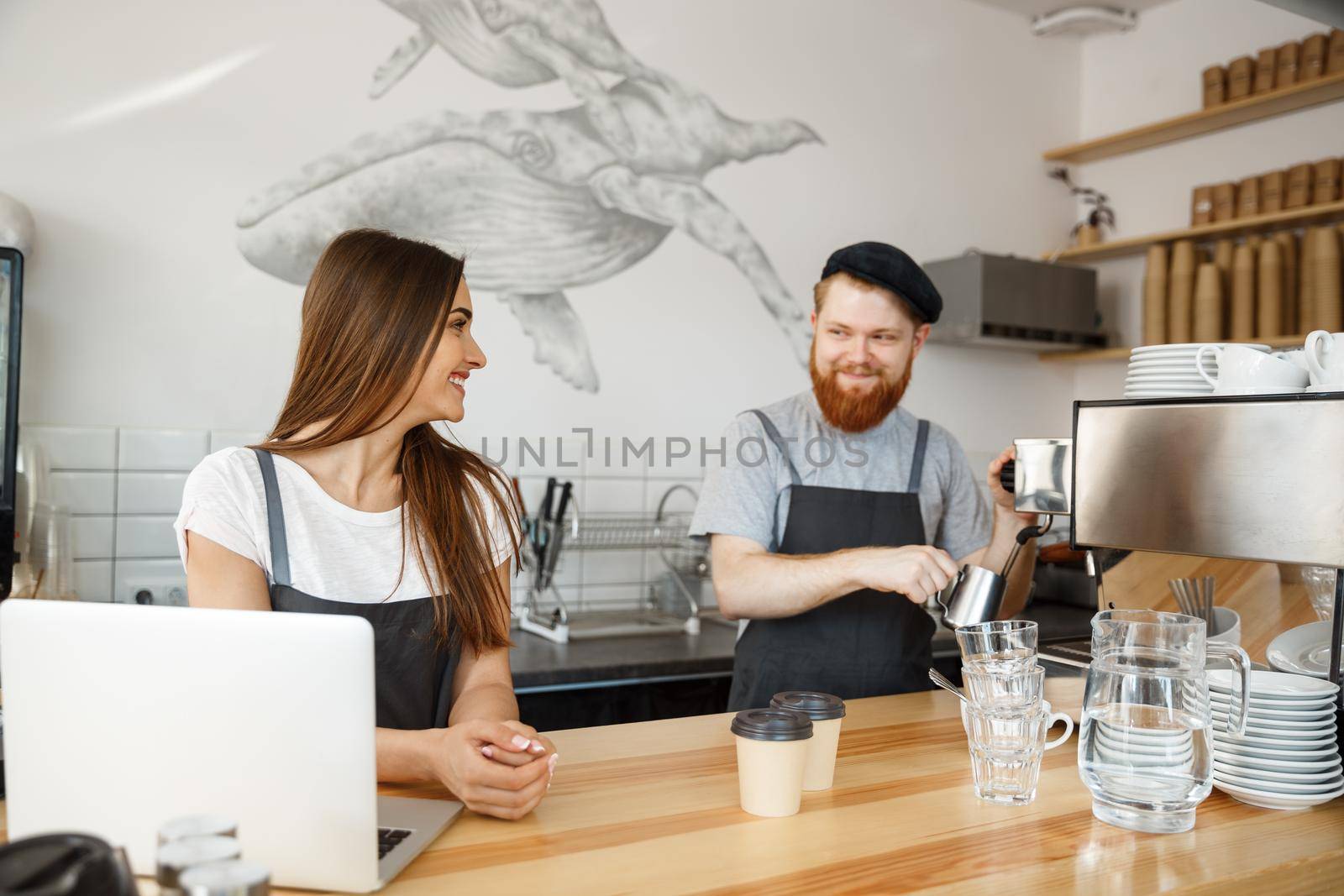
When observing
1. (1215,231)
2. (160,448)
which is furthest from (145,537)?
(1215,231)

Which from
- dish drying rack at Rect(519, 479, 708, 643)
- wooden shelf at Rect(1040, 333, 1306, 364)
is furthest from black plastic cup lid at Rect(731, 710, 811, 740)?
wooden shelf at Rect(1040, 333, 1306, 364)

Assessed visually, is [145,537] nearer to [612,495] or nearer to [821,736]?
[612,495]

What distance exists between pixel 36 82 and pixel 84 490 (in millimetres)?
975

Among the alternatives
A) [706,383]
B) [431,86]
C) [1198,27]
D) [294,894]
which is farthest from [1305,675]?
[1198,27]

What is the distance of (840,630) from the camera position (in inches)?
83.7

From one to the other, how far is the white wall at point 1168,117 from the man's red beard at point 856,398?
2282mm

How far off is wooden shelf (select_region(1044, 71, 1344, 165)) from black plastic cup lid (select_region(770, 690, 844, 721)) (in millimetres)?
3095

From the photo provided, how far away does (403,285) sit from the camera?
1.58 metres

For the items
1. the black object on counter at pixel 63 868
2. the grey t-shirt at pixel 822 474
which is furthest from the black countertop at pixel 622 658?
the black object on counter at pixel 63 868

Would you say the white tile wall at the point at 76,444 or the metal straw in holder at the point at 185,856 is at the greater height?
the white tile wall at the point at 76,444

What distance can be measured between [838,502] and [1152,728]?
3.31 ft

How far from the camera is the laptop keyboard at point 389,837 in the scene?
1034 mm

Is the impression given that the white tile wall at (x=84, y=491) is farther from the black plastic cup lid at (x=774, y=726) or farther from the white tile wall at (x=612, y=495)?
the black plastic cup lid at (x=774, y=726)

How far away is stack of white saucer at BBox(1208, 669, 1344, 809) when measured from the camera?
1.28 meters
